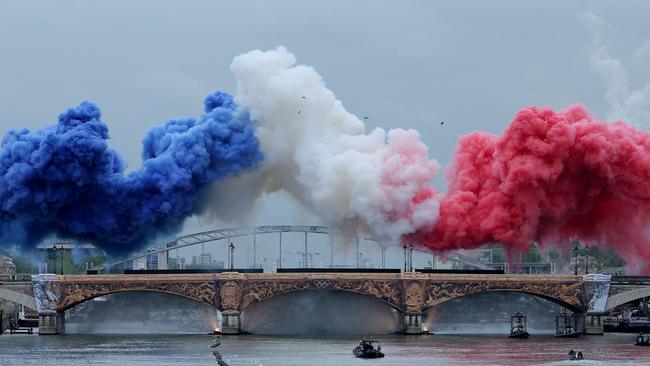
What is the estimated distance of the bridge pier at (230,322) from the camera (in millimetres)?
196250

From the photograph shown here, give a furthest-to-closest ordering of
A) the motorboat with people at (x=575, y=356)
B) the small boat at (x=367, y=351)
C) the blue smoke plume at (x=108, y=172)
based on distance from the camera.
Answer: the blue smoke plume at (x=108, y=172), the small boat at (x=367, y=351), the motorboat with people at (x=575, y=356)

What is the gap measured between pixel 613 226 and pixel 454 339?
70.8 ft

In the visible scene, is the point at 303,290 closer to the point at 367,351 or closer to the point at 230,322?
the point at 230,322

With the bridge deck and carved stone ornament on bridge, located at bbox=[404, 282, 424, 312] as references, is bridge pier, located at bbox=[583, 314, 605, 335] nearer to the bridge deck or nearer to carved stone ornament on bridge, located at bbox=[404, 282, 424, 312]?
the bridge deck

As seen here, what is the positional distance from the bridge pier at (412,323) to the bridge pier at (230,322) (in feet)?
62.2

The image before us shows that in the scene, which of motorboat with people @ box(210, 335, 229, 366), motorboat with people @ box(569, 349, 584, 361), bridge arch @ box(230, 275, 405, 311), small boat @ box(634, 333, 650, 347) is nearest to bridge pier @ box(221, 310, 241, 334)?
bridge arch @ box(230, 275, 405, 311)

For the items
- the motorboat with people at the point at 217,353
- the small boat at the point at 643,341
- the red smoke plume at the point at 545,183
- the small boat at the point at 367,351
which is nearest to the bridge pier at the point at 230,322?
the motorboat with people at the point at 217,353

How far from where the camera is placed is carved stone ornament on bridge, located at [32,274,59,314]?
19888 cm

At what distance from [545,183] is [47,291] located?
5859 cm

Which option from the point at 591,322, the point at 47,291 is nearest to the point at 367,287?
the point at 591,322

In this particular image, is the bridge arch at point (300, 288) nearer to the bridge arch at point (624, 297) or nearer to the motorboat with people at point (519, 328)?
the motorboat with people at point (519, 328)

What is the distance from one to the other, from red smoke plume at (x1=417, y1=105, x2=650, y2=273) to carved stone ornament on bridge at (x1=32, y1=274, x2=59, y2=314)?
4305 cm

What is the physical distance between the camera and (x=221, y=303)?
196 metres

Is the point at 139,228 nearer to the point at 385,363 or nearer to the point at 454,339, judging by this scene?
the point at 454,339
